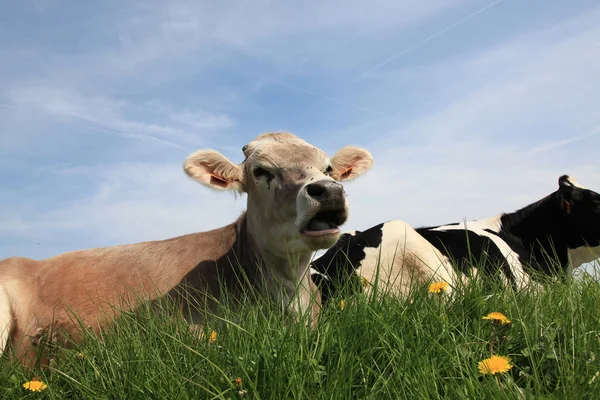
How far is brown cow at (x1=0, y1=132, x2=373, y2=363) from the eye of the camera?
5.78 m

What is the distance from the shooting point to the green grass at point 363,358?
297cm

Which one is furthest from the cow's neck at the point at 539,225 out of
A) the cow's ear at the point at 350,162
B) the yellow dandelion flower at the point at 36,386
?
the yellow dandelion flower at the point at 36,386

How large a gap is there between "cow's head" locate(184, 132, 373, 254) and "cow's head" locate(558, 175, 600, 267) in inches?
220

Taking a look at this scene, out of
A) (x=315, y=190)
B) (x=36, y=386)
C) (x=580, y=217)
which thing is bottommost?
(x=36, y=386)

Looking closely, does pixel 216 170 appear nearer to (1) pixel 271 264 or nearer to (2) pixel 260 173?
(2) pixel 260 173

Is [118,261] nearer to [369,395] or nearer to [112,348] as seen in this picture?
[112,348]

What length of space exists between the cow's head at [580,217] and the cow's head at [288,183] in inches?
220

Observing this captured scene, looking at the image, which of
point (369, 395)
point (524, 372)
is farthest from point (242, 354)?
point (524, 372)

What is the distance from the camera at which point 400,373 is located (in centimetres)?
302

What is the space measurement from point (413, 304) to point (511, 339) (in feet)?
2.10

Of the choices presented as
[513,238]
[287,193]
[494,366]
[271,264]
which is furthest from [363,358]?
[513,238]

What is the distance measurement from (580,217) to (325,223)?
7.41m

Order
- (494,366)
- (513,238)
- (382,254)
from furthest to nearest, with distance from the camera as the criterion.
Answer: (513,238), (382,254), (494,366)

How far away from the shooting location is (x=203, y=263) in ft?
20.4
